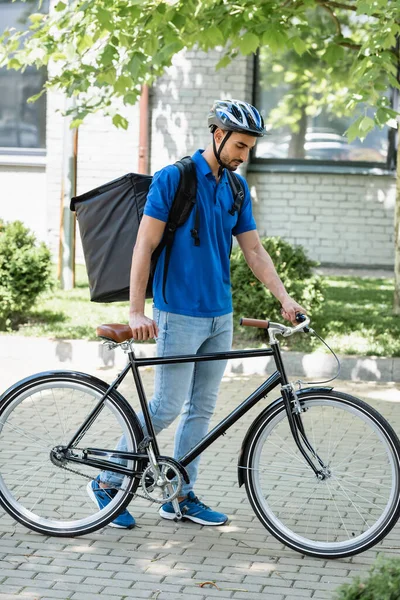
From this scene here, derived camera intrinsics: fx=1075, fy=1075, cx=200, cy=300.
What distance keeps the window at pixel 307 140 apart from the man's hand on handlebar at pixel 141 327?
457 inches

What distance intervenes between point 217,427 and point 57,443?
0.75m

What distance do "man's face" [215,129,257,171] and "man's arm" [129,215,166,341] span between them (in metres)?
0.39

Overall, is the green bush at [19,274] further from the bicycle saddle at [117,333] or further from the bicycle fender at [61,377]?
the bicycle saddle at [117,333]

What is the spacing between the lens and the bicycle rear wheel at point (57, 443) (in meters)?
4.81

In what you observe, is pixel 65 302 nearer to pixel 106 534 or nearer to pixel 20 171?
pixel 20 171

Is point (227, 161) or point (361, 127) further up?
point (361, 127)

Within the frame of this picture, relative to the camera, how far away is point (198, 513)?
5.10 meters

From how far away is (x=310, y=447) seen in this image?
4672mm

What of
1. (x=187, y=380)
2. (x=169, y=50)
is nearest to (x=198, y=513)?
(x=187, y=380)

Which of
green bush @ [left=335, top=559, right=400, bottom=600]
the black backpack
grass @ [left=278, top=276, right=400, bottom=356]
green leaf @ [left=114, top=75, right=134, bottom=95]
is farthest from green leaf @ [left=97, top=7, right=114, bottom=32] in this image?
green bush @ [left=335, top=559, right=400, bottom=600]

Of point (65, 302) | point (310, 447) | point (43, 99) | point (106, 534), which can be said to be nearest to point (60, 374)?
point (106, 534)

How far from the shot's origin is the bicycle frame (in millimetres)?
4648

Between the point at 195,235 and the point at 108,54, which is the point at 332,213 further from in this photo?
the point at 195,235

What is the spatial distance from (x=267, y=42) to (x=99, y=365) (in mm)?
2977
